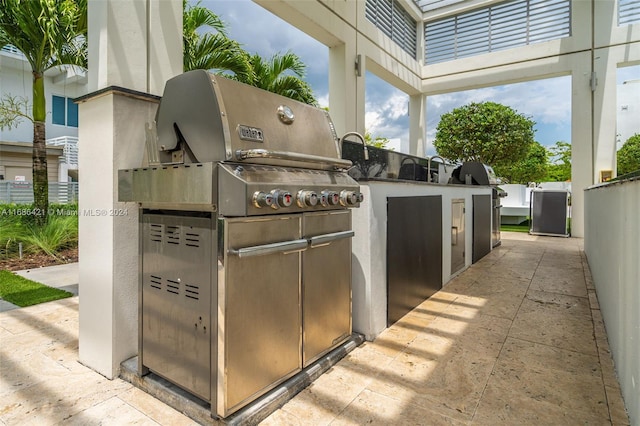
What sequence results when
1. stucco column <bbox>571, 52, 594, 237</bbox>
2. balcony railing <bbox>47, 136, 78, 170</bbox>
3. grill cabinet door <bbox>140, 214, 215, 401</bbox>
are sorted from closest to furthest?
grill cabinet door <bbox>140, 214, 215, 401</bbox>, stucco column <bbox>571, 52, 594, 237</bbox>, balcony railing <bbox>47, 136, 78, 170</bbox>

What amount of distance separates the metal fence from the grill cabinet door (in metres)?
6.12

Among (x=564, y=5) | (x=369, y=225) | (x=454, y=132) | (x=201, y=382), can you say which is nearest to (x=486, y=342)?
(x=369, y=225)

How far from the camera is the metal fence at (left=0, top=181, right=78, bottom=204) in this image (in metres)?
6.54

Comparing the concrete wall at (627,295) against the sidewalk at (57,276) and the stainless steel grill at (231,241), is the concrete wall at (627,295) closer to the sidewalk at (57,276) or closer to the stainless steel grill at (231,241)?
the stainless steel grill at (231,241)

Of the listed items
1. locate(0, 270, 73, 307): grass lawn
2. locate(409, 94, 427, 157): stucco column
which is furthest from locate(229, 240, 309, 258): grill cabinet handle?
locate(409, 94, 427, 157): stucco column

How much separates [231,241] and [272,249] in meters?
0.22

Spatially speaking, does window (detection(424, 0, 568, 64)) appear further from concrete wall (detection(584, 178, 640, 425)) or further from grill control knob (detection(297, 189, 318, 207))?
grill control knob (detection(297, 189, 318, 207))

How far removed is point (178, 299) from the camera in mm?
1702

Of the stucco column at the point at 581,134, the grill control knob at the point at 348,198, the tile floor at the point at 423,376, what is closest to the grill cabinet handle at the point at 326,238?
the grill control knob at the point at 348,198

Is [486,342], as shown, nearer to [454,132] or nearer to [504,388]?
[504,388]

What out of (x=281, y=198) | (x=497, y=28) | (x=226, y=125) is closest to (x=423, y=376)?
(x=281, y=198)

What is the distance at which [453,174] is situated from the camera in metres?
5.63

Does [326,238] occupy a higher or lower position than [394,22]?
lower

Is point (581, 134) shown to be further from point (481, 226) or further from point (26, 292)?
point (26, 292)
